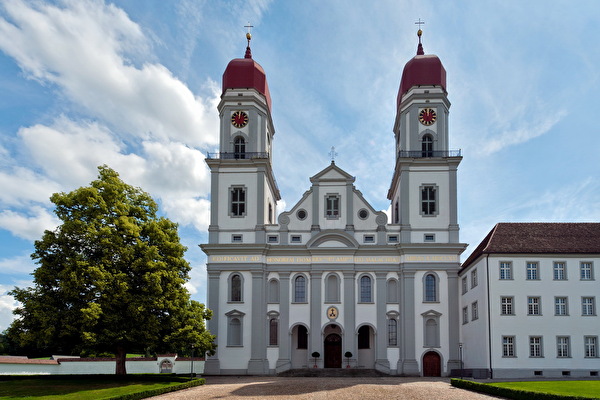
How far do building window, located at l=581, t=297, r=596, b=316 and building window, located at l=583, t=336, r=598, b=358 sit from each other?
4.92ft

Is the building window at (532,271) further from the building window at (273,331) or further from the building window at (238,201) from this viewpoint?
the building window at (238,201)

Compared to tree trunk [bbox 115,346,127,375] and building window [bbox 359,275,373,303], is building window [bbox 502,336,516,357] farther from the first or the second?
tree trunk [bbox 115,346,127,375]

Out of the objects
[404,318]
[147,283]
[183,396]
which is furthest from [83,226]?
[404,318]

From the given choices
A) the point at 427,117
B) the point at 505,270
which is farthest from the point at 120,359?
the point at 427,117

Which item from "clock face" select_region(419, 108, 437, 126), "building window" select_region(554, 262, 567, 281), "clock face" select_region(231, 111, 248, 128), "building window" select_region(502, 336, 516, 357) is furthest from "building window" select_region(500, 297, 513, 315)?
"clock face" select_region(231, 111, 248, 128)

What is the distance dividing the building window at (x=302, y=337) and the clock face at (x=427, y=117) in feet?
61.1

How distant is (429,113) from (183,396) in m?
31.6

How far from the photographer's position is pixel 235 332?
48844 mm

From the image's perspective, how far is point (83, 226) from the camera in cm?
3456

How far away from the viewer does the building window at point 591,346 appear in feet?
132

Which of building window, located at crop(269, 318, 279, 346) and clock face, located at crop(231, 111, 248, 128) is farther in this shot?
clock face, located at crop(231, 111, 248, 128)

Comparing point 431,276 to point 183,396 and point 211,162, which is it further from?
Answer: point 183,396

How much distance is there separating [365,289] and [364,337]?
12.2 feet

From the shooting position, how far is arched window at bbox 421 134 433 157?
51344 millimetres
